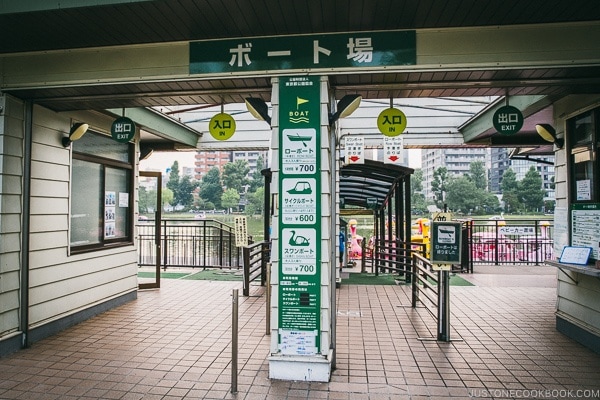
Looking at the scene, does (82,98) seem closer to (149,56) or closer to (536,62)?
(149,56)

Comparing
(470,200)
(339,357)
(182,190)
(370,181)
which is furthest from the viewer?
(470,200)

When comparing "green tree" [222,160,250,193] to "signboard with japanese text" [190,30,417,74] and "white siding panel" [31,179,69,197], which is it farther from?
"signboard with japanese text" [190,30,417,74]

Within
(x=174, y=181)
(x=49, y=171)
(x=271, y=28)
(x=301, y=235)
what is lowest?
(x=301, y=235)

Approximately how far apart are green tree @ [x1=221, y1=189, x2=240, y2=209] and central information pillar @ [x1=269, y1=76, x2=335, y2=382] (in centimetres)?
1821

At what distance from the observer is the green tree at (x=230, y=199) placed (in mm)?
22359

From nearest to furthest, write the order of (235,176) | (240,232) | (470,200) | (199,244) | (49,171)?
(49,171), (199,244), (240,232), (235,176), (470,200)

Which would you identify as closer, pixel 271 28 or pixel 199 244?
pixel 271 28

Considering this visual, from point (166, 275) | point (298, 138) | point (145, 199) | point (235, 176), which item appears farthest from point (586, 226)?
point (235, 176)

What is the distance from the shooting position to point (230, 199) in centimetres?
2298

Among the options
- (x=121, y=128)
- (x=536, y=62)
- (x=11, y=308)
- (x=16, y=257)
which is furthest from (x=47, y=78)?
(x=536, y=62)

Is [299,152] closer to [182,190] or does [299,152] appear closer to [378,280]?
[378,280]

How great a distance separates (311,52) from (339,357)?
3.22 m

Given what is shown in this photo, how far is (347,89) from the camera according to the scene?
4.18m

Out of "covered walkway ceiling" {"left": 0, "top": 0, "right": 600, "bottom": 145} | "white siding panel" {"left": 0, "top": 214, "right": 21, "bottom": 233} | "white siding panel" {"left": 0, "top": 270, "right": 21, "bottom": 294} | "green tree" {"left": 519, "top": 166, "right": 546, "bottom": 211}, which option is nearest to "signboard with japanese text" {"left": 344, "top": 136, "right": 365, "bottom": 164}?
"covered walkway ceiling" {"left": 0, "top": 0, "right": 600, "bottom": 145}
